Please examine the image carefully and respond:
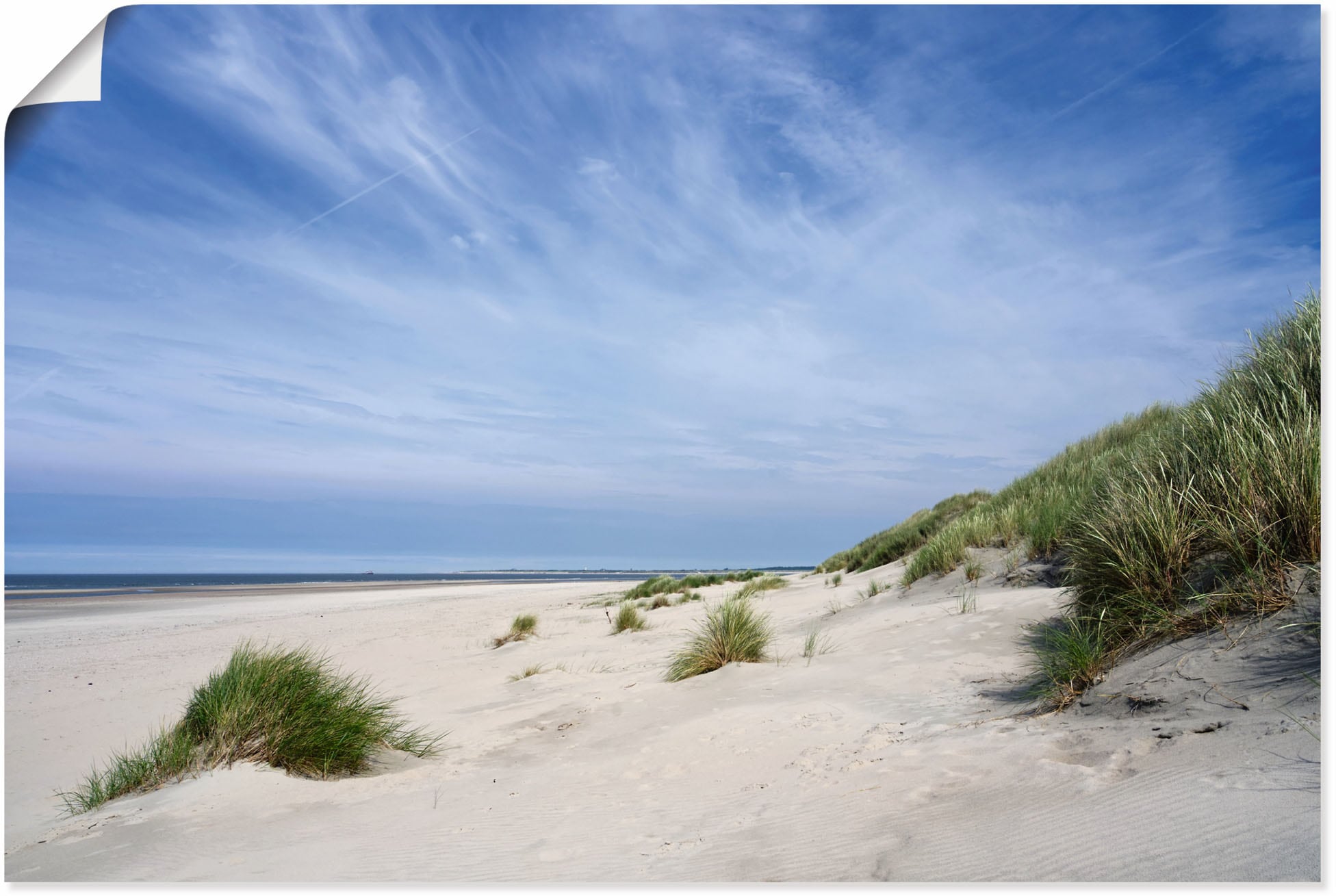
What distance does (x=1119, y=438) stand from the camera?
11500mm

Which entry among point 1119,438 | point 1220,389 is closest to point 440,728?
point 1220,389

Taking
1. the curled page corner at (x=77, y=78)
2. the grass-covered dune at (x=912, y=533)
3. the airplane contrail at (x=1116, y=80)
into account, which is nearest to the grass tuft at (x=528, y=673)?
the curled page corner at (x=77, y=78)

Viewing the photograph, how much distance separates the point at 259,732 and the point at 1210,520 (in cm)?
547

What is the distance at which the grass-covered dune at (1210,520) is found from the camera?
11.0 feet

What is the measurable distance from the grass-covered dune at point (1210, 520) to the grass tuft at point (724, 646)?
91.2 inches

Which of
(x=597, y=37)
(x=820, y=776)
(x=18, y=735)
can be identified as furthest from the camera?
(x=18, y=735)

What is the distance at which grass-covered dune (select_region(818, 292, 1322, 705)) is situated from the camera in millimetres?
3365

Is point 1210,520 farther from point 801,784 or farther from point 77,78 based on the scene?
point 77,78

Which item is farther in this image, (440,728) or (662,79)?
(440,728)

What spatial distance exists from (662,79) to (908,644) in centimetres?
458

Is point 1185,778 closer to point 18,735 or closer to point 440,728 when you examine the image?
point 440,728

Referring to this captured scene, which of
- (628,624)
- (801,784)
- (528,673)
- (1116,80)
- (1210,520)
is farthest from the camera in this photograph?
(628,624)

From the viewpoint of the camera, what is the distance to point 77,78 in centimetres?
287

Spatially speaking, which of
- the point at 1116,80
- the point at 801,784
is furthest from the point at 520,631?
the point at 1116,80
